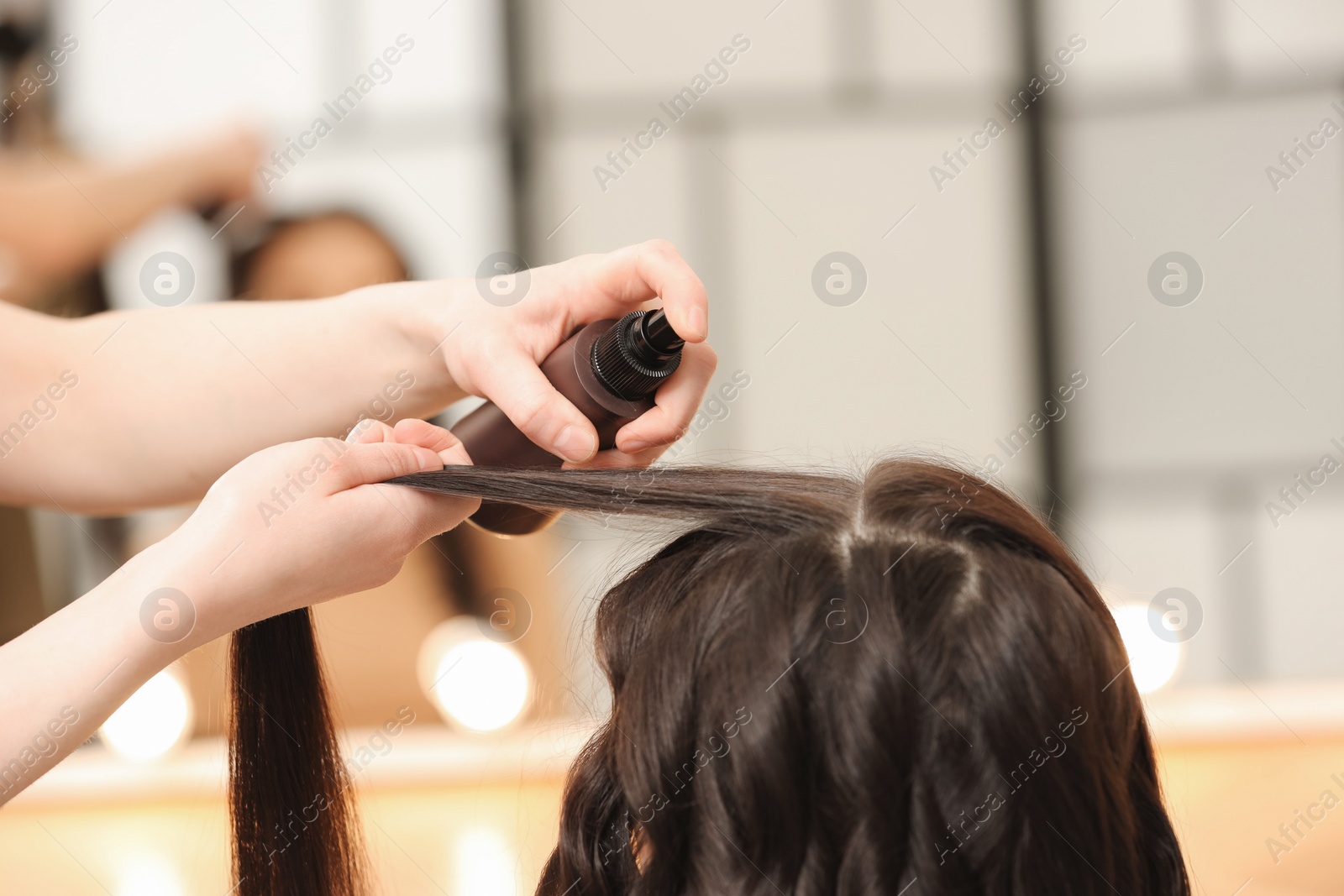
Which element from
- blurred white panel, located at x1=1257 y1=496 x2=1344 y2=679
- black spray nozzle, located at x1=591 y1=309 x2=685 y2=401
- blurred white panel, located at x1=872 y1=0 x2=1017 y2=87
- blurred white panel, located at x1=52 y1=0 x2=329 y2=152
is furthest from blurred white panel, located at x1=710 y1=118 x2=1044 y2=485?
black spray nozzle, located at x1=591 y1=309 x2=685 y2=401

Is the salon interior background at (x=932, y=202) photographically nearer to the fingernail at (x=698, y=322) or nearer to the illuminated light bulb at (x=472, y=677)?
the illuminated light bulb at (x=472, y=677)

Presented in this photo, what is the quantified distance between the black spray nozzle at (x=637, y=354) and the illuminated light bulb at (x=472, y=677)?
3.18 ft

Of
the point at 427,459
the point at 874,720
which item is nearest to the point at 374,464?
the point at 427,459

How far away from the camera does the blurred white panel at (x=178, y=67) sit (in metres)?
1.56

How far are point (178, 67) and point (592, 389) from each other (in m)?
1.42

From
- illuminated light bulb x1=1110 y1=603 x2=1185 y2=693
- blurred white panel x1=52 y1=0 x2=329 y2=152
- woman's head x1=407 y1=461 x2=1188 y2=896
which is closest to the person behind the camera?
woman's head x1=407 y1=461 x2=1188 y2=896

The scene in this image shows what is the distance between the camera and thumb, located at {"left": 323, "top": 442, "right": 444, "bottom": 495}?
476mm

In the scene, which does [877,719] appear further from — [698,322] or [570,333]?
[570,333]

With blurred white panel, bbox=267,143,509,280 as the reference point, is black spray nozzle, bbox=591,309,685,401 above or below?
below

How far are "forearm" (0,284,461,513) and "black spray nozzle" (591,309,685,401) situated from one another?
0.58 ft

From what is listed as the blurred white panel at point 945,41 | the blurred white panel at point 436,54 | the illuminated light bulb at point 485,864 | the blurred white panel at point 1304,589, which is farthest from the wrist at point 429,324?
the blurred white panel at point 1304,589

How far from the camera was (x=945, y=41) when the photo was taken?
1.67m

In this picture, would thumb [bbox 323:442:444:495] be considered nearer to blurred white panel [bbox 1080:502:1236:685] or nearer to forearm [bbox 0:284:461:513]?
forearm [bbox 0:284:461:513]

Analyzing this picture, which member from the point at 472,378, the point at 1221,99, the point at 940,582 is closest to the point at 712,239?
the point at 1221,99
